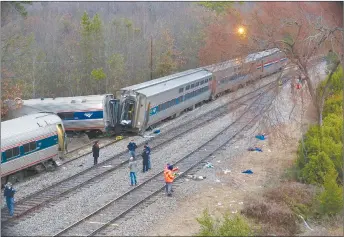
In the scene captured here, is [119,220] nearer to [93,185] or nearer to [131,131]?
[93,185]

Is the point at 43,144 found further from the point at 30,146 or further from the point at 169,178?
the point at 169,178

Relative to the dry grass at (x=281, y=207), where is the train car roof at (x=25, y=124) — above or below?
above

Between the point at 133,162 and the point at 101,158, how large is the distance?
5.06m

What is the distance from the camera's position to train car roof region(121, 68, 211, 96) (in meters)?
29.7

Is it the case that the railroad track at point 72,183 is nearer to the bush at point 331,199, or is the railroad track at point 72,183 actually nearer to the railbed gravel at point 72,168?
the railbed gravel at point 72,168

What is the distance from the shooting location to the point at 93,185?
20750 mm

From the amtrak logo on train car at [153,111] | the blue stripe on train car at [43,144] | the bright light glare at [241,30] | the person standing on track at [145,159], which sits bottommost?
the amtrak logo on train car at [153,111]

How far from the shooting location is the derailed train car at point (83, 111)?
94.5ft

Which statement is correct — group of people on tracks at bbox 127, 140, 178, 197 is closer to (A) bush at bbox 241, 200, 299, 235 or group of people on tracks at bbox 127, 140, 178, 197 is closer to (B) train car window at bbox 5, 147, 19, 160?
(A) bush at bbox 241, 200, 299, 235

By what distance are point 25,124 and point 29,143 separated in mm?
1059

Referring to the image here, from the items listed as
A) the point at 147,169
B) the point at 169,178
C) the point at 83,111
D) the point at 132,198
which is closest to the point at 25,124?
the point at 147,169

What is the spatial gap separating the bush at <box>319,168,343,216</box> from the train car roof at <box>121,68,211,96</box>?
1442cm

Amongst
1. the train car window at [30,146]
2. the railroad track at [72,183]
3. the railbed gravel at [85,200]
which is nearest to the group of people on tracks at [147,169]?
the railbed gravel at [85,200]

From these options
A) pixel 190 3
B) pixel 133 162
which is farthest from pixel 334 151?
pixel 190 3
